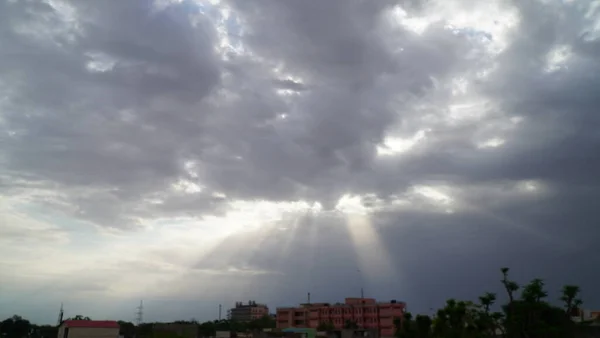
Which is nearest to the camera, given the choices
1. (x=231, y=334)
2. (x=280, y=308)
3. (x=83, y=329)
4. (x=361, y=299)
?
(x=83, y=329)

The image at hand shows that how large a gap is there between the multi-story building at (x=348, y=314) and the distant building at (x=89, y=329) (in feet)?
141

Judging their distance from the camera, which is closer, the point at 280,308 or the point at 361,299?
the point at 361,299

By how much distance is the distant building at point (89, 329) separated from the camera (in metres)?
72.4

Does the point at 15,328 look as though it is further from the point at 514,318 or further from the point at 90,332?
the point at 514,318

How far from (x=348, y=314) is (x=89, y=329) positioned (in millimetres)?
54111

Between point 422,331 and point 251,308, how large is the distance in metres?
147

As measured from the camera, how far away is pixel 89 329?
241ft

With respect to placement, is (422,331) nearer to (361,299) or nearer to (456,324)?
(456,324)

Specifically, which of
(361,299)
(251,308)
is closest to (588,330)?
(361,299)

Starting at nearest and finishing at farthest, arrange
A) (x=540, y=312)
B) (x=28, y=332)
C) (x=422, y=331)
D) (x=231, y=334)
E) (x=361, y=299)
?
(x=540, y=312), (x=422, y=331), (x=231, y=334), (x=28, y=332), (x=361, y=299)

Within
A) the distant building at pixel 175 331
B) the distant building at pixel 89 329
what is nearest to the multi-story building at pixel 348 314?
the distant building at pixel 175 331

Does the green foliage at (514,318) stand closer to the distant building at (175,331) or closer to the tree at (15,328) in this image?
the distant building at (175,331)

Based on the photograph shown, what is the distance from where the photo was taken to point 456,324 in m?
53.2

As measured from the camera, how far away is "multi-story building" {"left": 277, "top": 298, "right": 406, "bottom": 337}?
10319 cm
